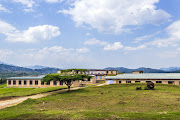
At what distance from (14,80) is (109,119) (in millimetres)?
73505

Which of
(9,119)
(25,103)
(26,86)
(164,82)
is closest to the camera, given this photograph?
(9,119)

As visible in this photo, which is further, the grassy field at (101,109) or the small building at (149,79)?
the small building at (149,79)

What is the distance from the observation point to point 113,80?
61781mm

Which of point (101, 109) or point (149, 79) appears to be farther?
point (149, 79)

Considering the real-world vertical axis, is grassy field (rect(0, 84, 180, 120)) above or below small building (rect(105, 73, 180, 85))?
below

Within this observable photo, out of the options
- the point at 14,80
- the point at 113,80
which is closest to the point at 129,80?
the point at 113,80

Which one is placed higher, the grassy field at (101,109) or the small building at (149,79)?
the small building at (149,79)

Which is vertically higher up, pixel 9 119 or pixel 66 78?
pixel 66 78

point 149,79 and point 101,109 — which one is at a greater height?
point 149,79

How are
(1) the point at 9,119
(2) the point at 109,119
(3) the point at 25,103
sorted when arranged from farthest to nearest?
(3) the point at 25,103 < (1) the point at 9,119 < (2) the point at 109,119

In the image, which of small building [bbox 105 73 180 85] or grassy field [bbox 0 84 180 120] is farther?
small building [bbox 105 73 180 85]

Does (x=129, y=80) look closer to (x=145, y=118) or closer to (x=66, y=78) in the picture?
(x=66, y=78)

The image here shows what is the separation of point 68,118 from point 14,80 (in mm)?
70256

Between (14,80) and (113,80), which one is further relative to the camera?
(14,80)
